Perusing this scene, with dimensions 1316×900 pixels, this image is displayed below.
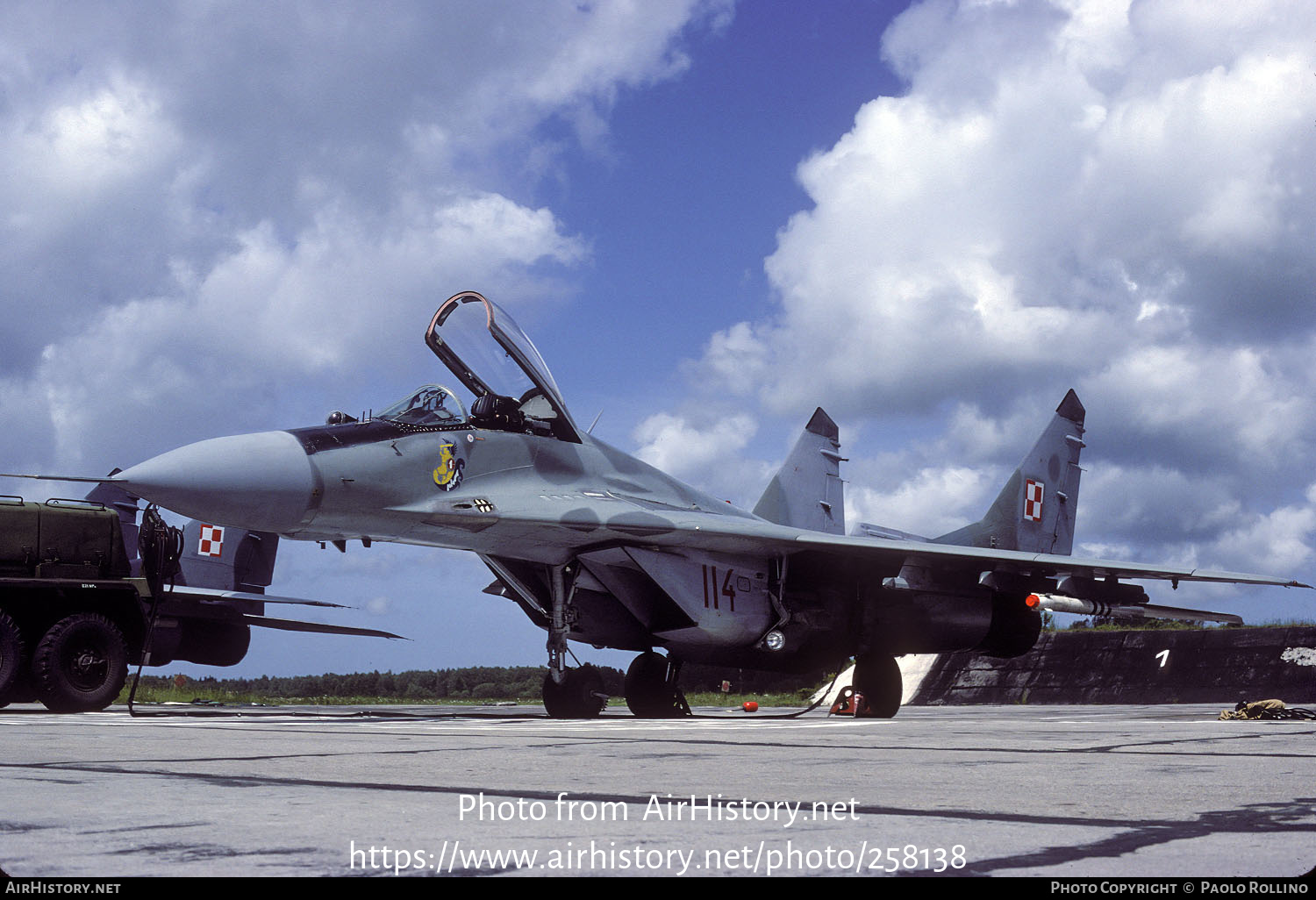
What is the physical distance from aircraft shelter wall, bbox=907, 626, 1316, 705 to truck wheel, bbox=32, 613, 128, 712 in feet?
39.5

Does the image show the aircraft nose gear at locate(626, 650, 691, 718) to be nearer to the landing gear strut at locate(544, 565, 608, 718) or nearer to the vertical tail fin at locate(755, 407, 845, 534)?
the landing gear strut at locate(544, 565, 608, 718)

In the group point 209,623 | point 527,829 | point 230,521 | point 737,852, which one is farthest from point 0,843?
point 209,623

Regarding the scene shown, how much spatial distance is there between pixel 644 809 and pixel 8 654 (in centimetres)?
1038

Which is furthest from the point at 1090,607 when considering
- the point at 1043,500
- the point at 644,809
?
the point at 644,809

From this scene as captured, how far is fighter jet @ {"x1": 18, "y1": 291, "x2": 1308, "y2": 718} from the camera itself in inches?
362

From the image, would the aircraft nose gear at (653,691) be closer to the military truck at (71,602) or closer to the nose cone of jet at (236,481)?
the nose cone of jet at (236,481)

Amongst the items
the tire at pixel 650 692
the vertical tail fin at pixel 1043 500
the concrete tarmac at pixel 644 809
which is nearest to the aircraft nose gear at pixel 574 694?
the tire at pixel 650 692

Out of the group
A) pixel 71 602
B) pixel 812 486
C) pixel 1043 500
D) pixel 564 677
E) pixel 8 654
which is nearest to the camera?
pixel 564 677

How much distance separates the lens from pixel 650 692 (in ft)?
39.1

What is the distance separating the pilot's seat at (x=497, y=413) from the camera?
418 inches

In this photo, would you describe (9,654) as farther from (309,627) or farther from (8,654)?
(309,627)

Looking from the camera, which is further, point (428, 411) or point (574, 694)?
point (574, 694)
